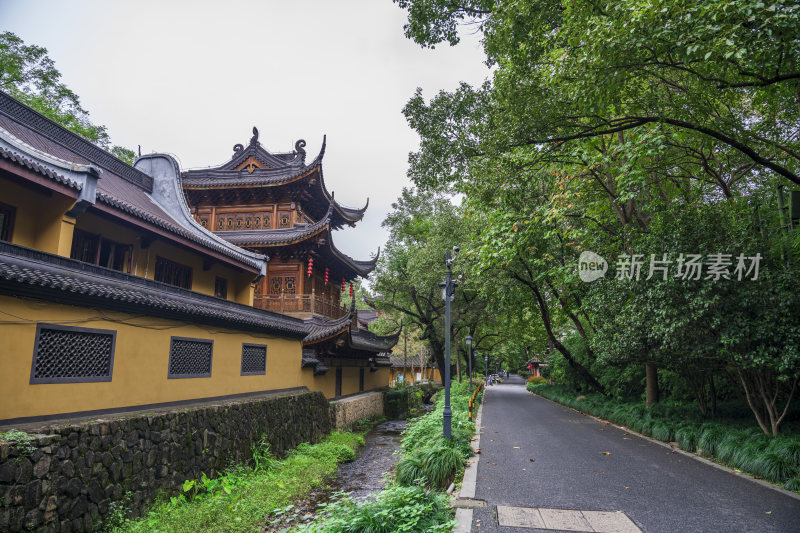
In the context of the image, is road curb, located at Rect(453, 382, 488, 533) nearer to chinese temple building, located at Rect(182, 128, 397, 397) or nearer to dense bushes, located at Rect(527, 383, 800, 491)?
dense bushes, located at Rect(527, 383, 800, 491)

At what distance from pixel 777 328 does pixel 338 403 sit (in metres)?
14.7

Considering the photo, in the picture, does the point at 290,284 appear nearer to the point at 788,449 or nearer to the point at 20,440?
the point at 20,440

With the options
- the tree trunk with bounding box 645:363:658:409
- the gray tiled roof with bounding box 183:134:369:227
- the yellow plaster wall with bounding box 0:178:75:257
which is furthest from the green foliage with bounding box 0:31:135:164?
the tree trunk with bounding box 645:363:658:409

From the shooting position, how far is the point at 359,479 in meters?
11.9

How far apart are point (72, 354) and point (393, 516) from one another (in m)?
6.13

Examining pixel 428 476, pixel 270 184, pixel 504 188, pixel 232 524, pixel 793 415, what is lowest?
pixel 232 524

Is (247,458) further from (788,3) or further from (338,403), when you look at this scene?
(788,3)

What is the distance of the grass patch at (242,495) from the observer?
24.5 ft

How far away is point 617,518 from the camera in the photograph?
5.65 metres

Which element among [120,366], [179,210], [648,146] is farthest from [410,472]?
[179,210]

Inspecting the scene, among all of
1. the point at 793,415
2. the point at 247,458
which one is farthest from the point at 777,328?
the point at 247,458

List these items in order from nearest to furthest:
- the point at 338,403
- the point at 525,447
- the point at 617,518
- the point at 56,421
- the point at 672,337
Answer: the point at 617,518 → the point at 56,421 → the point at 672,337 → the point at 525,447 → the point at 338,403

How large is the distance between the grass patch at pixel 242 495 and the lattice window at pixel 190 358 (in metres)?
2.34

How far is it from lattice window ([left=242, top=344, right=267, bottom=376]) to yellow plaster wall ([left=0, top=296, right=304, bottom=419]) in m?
0.19
